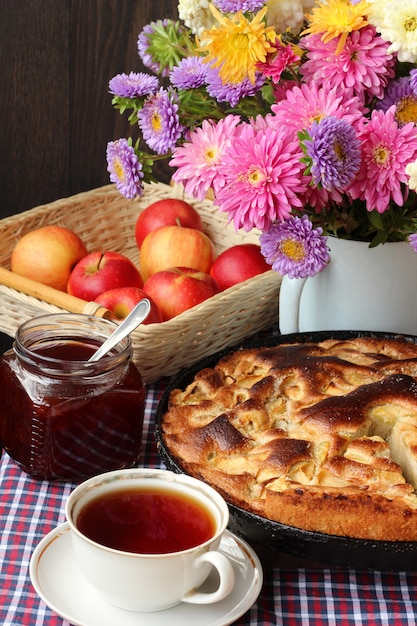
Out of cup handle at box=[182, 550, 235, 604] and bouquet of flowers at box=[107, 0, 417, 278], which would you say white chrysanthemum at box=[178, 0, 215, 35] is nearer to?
bouquet of flowers at box=[107, 0, 417, 278]

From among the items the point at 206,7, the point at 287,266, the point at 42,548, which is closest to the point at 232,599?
the point at 42,548

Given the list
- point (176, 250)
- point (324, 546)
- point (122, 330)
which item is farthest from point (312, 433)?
point (176, 250)

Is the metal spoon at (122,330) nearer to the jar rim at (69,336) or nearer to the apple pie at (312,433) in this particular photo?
the jar rim at (69,336)

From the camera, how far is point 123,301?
1.50m

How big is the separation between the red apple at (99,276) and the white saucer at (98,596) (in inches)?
23.5

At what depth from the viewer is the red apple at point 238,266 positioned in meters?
1.65

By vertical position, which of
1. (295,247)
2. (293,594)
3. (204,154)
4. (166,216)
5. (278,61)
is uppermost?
(278,61)

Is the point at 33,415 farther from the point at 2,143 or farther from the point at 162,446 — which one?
the point at 2,143

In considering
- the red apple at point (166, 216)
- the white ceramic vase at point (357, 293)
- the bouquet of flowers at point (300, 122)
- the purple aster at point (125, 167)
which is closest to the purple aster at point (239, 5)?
the bouquet of flowers at point (300, 122)

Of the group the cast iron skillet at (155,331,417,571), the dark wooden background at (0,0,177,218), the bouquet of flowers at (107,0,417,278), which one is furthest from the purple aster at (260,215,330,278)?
the dark wooden background at (0,0,177,218)

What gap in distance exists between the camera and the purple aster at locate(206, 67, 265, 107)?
4.26 feet

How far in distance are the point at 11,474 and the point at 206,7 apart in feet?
2.48

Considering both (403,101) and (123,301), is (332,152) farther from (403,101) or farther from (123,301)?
(123,301)

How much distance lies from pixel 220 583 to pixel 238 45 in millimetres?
720
